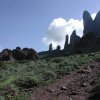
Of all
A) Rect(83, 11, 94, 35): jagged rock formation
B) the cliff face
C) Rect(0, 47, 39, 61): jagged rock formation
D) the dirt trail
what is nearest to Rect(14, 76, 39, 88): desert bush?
the dirt trail

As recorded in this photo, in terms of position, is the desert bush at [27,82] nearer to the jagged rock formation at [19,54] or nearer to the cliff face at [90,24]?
the jagged rock formation at [19,54]

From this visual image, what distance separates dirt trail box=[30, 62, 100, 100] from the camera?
55.2 feet

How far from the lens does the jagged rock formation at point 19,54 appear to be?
5782 centimetres

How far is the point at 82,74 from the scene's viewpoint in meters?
21.9

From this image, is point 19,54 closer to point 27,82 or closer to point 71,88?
point 27,82

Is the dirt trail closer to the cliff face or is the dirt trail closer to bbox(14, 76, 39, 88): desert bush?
bbox(14, 76, 39, 88): desert bush

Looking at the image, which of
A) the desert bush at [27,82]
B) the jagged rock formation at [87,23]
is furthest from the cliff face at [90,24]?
the desert bush at [27,82]

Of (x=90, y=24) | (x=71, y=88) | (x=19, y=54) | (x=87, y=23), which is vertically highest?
(x=87, y=23)

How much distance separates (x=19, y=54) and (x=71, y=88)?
4279cm

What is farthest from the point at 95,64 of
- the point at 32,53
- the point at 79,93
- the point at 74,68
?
the point at 32,53

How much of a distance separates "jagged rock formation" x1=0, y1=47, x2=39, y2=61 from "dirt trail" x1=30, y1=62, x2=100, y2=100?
117ft

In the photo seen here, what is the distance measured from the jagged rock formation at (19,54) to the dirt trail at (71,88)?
117ft

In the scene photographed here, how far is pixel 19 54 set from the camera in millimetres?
60500

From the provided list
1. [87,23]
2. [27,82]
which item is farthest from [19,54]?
[87,23]
